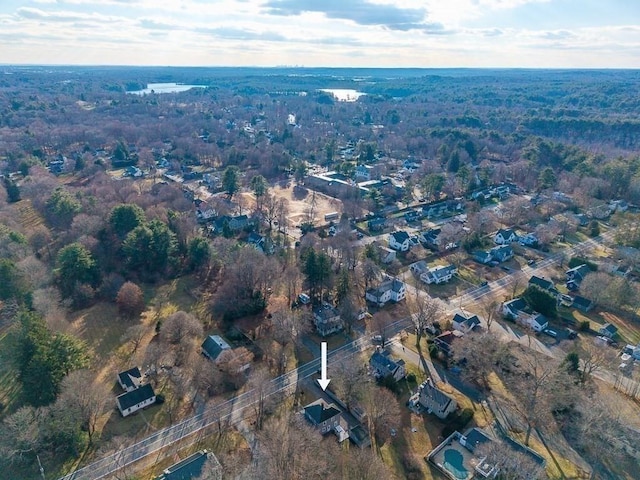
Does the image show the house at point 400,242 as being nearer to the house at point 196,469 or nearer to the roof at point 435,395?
the roof at point 435,395

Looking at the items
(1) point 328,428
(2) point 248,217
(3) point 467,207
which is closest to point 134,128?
(2) point 248,217

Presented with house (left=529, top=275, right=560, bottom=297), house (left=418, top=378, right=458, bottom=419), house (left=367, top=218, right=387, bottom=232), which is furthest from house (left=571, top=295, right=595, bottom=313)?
house (left=367, top=218, right=387, bottom=232)

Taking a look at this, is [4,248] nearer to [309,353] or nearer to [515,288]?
[309,353]

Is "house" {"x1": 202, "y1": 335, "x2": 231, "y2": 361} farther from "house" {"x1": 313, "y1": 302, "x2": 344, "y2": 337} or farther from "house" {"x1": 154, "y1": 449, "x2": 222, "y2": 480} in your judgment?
"house" {"x1": 154, "y1": 449, "x2": 222, "y2": 480}

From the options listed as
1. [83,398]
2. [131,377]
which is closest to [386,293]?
[131,377]

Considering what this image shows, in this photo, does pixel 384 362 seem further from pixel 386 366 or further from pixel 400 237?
pixel 400 237

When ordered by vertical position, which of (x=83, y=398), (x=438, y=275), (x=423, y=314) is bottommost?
(x=438, y=275)

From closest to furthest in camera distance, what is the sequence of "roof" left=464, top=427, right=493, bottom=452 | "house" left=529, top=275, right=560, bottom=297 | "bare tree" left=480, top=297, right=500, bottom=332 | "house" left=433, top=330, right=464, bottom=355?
"roof" left=464, top=427, right=493, bottom=452 < "house" left=433, top=330, right=464, bottom=355 < "bare tree" left=480, top=297, right=500, bottom=332 < "house" left=529, top=275, right=560, bottom=297
